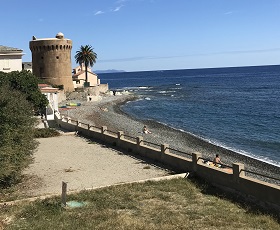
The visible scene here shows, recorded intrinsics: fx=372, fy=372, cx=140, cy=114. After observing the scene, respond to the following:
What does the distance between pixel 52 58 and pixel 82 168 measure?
51122 millimetres

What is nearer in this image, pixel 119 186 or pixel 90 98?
pixel 119 186

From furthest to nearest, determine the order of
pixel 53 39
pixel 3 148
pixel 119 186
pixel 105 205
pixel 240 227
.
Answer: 1. pixel 53 39
2. pixel 119 186
3. pixel 3 148
4. pixel 105 205
5. pixel 240 227

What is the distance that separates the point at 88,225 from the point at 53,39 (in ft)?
197

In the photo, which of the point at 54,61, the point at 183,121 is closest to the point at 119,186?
the point at 183,121

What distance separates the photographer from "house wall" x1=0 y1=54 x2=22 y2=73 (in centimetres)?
5212

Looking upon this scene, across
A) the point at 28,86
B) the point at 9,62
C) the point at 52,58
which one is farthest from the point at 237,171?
the point at 52,58

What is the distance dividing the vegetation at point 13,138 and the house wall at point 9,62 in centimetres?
3476

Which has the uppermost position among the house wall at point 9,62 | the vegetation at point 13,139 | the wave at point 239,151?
the house wall at point 9,62

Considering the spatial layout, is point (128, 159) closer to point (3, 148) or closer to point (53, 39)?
point (3, 148)

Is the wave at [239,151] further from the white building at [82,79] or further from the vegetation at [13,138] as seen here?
the white building at [82,79]

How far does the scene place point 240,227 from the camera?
1205cm

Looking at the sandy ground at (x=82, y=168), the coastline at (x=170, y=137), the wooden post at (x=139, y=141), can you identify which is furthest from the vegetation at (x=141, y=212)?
the coastline at (x=170, y=137)

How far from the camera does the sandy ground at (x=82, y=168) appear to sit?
17842 mm

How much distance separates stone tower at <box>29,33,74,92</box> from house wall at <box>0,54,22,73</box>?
14703 mm
